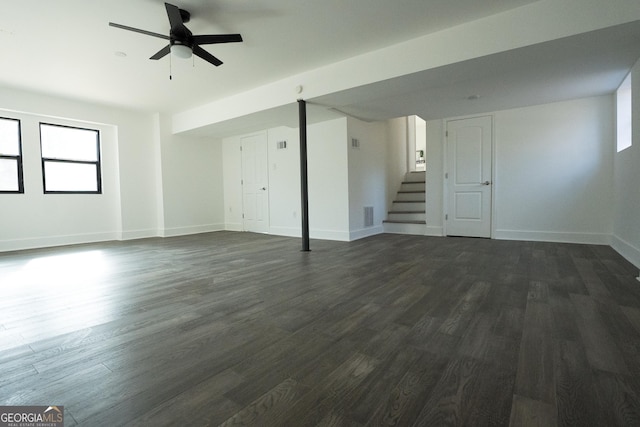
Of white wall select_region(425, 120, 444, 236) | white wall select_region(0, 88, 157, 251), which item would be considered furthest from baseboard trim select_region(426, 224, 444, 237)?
white wall select_region(0, 88, 157, 251)

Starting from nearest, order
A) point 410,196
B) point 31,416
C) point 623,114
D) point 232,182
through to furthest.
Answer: point 31,416 < point 623,114 < point 410,196 < point 232,182

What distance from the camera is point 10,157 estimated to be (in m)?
5.27

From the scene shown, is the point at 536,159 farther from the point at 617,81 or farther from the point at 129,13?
the point at 129,13

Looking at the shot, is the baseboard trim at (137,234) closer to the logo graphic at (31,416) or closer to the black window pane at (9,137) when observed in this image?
the black window pane at (9,137)

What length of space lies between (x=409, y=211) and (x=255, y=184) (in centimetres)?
371

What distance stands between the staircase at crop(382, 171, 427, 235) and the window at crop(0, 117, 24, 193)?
696 cm

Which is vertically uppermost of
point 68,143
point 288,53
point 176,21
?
point 288,53

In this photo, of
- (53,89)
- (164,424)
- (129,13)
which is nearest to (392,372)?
(164,424)

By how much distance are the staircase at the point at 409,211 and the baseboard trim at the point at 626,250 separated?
9.32 ft

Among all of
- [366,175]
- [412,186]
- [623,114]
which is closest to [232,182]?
[366,175]

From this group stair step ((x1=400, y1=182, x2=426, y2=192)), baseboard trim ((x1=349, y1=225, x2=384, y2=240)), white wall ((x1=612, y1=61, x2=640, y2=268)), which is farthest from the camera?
stair step ((x1=400, y1=182, x2=426, y2=192))

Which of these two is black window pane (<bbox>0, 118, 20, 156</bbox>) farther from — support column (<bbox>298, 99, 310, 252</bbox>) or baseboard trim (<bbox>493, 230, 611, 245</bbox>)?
baseboard trim (<bbox>493, 230, 611, 245</bbox>)

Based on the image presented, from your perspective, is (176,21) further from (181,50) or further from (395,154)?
(395,154)

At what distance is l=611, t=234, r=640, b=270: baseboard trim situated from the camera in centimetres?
335
